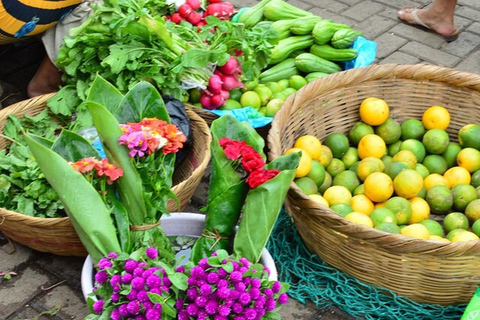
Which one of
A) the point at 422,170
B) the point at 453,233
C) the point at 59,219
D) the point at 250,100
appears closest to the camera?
the point at 59,219

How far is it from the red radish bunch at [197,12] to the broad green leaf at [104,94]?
1.35m

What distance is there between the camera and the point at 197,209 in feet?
9.70

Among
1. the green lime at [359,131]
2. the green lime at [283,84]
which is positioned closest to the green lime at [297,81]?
the green lime at [283,84]

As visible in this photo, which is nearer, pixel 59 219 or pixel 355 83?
pixel 59 219

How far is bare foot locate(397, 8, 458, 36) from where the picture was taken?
14.6 feet

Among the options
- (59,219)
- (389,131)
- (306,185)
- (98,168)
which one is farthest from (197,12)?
(98,168)

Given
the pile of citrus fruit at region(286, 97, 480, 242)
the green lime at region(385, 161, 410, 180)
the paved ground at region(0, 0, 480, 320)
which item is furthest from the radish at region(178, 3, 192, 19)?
the green lime at region(385, 161, 410, 180)

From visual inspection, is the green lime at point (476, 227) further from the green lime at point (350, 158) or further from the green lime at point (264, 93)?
the green lime at point (264, 93)

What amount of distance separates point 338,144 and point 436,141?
0.45 metres

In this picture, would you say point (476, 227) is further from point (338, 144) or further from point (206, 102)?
point (206, 102)

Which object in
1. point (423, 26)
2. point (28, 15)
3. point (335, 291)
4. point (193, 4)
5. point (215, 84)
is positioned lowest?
point (335, 291)

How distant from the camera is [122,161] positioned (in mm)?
1878

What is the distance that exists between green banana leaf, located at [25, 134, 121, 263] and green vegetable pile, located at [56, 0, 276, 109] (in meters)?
1.05

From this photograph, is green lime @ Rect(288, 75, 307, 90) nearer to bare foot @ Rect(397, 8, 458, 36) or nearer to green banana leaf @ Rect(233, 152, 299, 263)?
green banana leaf @ Rect(233, 152, 299, 263)
